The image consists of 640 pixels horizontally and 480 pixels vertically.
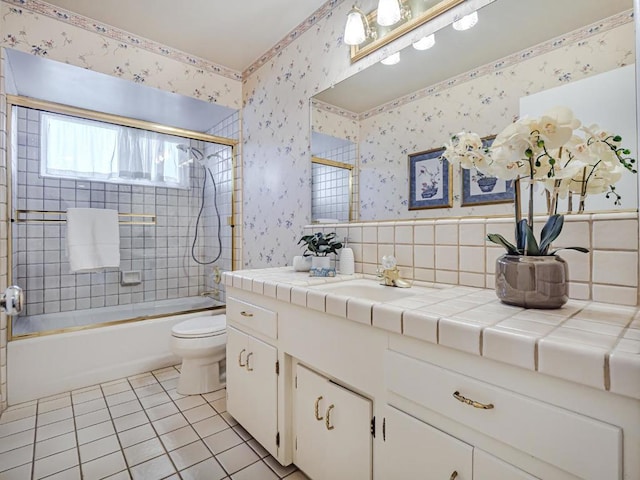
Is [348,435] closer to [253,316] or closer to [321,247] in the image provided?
[253,316]

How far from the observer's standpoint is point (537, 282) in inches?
32.6

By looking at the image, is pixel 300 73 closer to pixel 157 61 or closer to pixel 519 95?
pixel 157 61

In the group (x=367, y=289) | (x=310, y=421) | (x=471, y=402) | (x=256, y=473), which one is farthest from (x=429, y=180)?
(x=256, y=473)

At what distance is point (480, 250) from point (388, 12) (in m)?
1.21

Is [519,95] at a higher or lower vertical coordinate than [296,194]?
higher

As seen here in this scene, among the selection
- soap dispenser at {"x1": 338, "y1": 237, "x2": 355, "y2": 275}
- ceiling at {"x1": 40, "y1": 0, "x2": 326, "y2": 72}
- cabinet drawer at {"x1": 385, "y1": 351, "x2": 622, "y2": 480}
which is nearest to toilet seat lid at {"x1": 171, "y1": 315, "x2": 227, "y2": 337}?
soap dispenser at {"x1": 338, "y1": 237, "x2": 355, "y2": 275}

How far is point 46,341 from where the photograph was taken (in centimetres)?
200

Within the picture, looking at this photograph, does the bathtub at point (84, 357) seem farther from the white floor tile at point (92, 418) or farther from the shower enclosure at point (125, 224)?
the white floor tile at point (92, 418)

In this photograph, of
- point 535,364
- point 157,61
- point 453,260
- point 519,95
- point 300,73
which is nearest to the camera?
point 535,364

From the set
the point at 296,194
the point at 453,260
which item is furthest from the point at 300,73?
the point at 453,260

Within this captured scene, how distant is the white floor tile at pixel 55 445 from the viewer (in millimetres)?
1446

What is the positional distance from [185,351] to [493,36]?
7.29ft

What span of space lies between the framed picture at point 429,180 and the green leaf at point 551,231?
1.54 feet

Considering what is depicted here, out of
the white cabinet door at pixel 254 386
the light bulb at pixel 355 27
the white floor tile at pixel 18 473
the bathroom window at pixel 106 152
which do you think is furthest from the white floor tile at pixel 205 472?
the bathroom window at pixel 106 152
